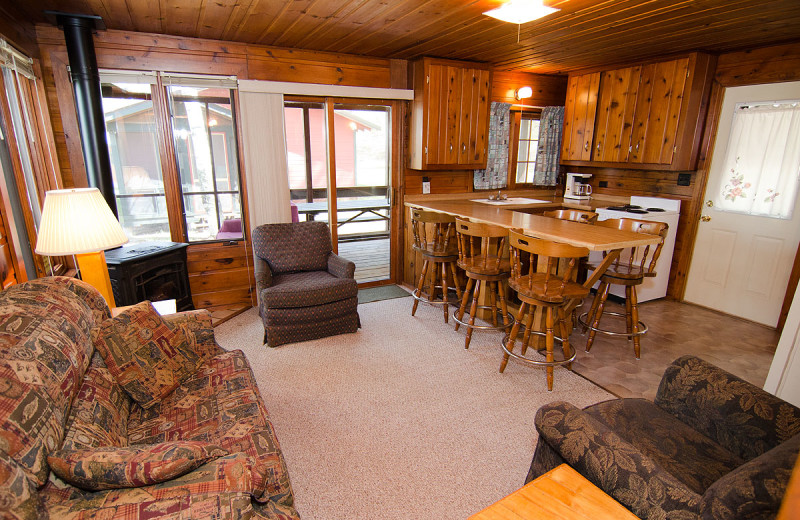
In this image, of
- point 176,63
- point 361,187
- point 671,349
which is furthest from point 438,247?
point 361,187

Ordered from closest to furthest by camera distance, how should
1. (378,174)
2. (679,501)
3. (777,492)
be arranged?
(777,492)
(679,501)
(378,174)

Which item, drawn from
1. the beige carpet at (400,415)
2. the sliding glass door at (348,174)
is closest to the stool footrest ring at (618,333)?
the beige carpet at (400,415)

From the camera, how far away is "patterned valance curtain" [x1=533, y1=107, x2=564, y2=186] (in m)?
5.41

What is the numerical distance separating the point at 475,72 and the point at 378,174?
125 inches

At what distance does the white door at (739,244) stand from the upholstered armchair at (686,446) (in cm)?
299

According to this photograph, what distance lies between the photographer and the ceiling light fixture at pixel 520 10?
2.46m

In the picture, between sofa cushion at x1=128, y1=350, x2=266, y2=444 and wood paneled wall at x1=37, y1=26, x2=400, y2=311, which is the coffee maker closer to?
wood paneled wall at x1=37, y1=26, x2=400, y2=311

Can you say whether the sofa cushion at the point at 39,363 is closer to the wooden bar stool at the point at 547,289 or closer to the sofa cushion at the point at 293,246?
the sofa cushion at the point at 293,246

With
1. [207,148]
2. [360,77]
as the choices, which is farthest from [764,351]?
[207,148]

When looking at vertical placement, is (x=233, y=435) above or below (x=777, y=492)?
below

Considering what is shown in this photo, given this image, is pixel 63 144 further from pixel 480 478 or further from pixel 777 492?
pixel 777 492

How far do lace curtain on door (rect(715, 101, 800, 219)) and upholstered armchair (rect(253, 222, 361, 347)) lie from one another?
3.89 m

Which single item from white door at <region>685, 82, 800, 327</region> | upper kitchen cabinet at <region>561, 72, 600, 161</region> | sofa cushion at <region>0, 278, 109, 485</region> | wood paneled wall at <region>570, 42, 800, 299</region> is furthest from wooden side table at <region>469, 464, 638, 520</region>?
upper kitchen cabinet at <region>561, 72, 600, 161</region>

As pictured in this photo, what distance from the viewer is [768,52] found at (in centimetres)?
375
